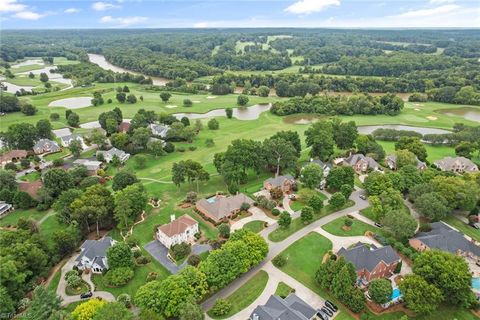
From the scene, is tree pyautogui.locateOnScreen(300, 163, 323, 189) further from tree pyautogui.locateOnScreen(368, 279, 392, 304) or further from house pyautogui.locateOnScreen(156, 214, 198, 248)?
tree pyautogui.locateOnScreen(368, 279, 392, 304)

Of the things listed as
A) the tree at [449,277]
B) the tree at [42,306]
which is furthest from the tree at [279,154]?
the tree at [42,306]

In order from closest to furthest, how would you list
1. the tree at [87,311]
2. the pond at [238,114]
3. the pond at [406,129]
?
the tree at [87,311] < the pond at [406,129] < the pond at [238,114]

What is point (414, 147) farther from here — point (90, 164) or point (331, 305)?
point (90, 164)

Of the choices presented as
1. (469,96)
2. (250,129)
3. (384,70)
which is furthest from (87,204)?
(384,70)

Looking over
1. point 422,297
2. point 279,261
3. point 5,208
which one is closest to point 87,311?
point 279,261

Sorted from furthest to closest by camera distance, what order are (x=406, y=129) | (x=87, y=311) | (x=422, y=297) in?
1. (x=406, y=129)
2. (x=422, y=297)
3. (x=87, y=311)

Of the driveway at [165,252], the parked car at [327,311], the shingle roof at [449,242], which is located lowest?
the parked car at [327,311]

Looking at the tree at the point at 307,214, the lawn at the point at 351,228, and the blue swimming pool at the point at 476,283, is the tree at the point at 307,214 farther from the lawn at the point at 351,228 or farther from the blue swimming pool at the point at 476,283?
the blue swimming pool at the point at 476,283
